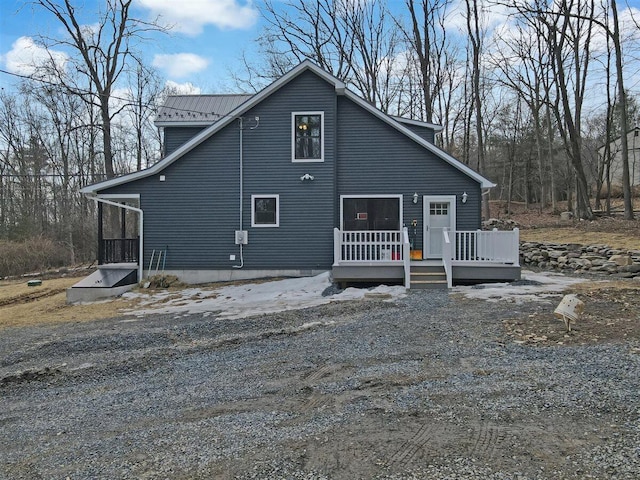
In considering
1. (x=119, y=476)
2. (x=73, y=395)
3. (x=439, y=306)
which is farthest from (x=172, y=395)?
(x=439, y=306)

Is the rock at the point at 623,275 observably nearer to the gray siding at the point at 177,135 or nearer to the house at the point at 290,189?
the house at the point at 290,189

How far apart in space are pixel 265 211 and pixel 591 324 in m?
8.90

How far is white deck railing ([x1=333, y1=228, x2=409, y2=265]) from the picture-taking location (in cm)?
1120

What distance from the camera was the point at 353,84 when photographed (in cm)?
2480

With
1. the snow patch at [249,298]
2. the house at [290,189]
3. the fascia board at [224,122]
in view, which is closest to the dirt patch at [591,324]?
the snow patch at [249,298]

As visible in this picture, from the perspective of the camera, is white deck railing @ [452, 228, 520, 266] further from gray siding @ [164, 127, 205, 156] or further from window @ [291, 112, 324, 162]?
gray siding @ [164, 127, 205, 156]

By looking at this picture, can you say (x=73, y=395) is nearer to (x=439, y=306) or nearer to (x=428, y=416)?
(x=428, y=416)

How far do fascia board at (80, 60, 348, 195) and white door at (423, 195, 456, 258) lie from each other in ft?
13.5

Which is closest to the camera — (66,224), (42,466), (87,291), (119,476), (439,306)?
(119,476)

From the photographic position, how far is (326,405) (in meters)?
4.06

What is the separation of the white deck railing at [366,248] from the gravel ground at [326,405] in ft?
13.1

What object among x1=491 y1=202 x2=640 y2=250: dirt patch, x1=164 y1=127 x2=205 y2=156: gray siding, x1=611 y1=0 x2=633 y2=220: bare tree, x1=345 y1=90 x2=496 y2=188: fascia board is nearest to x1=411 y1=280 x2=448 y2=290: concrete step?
x1=345 y1=90 x2=496 y2=188: fascia board

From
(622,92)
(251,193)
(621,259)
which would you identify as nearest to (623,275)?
(621,259)

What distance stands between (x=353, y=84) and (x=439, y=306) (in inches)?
754
